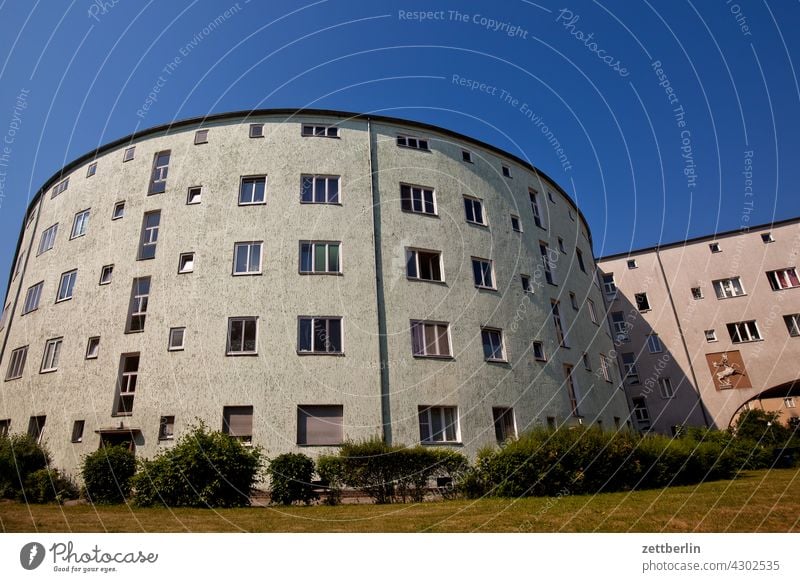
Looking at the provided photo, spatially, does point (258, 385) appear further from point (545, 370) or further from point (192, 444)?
point (545, 370)

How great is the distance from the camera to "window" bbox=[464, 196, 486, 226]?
1134 inches

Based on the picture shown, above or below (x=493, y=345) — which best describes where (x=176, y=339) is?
above

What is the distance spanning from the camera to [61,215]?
30.2 m

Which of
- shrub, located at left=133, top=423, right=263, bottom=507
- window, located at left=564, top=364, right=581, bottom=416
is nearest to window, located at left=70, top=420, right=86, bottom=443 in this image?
shrub, located at left=133, top=423, right=263, bottom=507

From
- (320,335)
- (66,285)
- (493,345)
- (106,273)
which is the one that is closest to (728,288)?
(493,345)

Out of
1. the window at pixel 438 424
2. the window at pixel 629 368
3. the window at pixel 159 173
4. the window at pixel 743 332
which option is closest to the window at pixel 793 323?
the window at pixel 743 332

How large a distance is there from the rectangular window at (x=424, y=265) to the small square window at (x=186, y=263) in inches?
481

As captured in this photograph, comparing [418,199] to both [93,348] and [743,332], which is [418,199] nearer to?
[93,348]

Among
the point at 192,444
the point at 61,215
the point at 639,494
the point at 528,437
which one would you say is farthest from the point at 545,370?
the point at 61,215

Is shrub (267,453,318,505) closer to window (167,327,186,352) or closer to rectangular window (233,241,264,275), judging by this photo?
window (167,327,186,352)

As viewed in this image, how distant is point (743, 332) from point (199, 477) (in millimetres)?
48498

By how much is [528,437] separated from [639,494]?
4.08m

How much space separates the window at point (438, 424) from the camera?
2238cm

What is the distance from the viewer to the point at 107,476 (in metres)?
17.9
